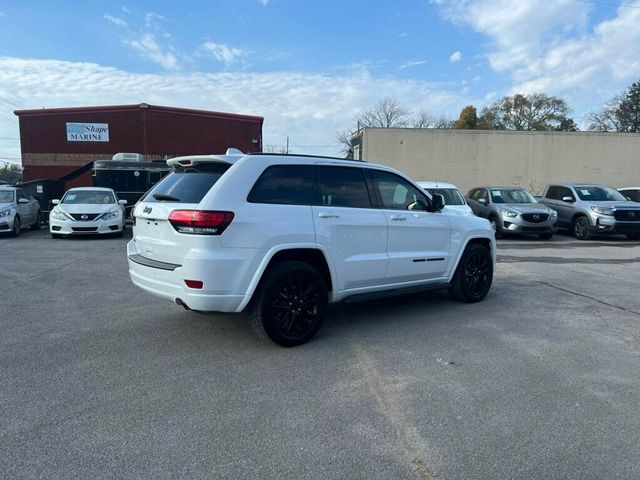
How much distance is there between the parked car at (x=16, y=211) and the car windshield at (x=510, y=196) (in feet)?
48.8

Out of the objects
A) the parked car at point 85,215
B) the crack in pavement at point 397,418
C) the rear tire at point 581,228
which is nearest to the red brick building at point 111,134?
the parked car at point 85,215

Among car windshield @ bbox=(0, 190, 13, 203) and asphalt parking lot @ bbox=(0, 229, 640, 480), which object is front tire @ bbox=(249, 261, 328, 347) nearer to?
asphalt parking lot @ bbox=(0, 229, 640, 480)

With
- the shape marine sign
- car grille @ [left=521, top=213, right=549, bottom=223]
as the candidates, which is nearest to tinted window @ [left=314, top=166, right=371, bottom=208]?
car grille @ [left=521, top=213, right=549, bottom=223]

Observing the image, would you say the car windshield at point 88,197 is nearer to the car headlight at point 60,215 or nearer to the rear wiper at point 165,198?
the car headlight at point 60,215

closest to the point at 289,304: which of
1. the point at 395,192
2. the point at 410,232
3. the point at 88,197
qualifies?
the point at 410,232

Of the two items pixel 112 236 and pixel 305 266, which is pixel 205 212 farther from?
pixel 112 236

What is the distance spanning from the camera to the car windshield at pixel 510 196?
15.5m

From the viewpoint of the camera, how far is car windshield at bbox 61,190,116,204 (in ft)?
46.9

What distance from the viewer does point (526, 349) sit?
4727mm

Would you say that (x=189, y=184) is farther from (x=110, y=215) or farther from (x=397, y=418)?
(x=110, y=215)

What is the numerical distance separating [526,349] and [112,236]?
41.7 feet

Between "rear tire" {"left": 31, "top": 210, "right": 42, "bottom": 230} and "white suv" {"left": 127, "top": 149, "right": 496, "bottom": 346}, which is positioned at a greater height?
"white suv" {"left": 127, "top": 149, "right": 496, "bottom": 346}

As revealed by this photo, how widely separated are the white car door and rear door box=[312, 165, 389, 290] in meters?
0.18

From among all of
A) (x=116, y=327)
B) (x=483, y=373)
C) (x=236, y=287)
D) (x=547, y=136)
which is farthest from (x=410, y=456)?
(x=547, y=136)
